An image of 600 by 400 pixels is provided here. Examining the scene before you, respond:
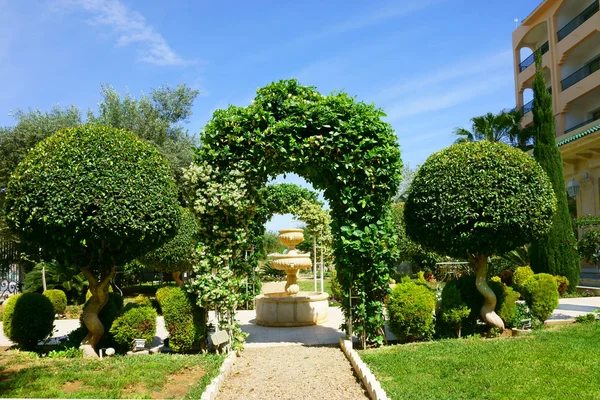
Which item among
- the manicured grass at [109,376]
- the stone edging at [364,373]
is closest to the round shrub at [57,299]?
the manicured grass at [109,376]

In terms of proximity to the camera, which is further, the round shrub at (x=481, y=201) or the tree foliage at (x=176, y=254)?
the tree foliage at (x=176, y=254)

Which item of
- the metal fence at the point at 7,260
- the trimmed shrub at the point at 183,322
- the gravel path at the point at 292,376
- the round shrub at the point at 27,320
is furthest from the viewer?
the metal fence at the point at 7,260

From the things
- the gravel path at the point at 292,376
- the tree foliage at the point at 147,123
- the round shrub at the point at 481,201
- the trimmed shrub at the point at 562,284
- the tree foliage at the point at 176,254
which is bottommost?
the gravel path at the point at 292,376

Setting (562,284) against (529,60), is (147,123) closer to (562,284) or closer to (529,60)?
(562,284)

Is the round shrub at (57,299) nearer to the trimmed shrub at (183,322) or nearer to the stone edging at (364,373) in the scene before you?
the trimmed shrub at (183,322)

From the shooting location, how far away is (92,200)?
6465 millimetres

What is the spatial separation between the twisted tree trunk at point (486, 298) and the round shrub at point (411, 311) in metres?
1.03

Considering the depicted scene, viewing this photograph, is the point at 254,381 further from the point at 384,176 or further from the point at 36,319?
the point at 36,319

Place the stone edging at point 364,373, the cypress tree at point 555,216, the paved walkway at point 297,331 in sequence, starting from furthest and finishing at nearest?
the cypress tree at point 555,216 < the paved walkway at point 297,331 < the stone edging at point 364,373

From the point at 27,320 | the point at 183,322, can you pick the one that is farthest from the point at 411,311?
the point at 27,320

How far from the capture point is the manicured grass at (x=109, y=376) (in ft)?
17.2

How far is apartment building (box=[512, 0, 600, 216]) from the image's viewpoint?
1888cm

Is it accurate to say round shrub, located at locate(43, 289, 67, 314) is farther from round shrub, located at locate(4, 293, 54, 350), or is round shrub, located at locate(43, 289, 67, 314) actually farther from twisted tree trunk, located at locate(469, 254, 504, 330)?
Result: twisted tree trunk, located at locate(469, 254, 504, 330)

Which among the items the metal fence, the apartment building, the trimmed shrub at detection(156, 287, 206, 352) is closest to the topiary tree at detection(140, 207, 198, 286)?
the trimmed shrub at detection(156, 287, 206, 352)
